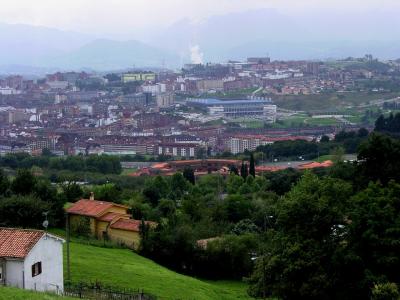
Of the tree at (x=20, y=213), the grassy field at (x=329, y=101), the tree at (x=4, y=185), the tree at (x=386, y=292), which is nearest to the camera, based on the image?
the tree at (x=386, y=292)

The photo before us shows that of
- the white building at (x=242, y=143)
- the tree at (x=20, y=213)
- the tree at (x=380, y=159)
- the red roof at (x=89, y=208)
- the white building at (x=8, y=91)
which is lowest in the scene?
the white building at (x=242, y=143)

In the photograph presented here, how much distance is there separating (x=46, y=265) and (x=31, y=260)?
337mm

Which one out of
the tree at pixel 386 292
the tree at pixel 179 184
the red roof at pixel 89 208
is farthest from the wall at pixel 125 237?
the tree at pixel 179 184

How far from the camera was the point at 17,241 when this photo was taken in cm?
1255

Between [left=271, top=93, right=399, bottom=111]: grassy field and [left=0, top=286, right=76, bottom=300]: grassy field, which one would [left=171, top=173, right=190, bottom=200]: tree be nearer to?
[left=0, top=286, right=76, bottom=300]: grassy field

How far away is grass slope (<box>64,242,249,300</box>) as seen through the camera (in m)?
14.4

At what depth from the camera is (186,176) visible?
41.3 meters

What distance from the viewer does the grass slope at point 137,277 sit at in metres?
14.4

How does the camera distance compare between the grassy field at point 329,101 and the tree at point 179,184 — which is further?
the grassy field at point 329,101

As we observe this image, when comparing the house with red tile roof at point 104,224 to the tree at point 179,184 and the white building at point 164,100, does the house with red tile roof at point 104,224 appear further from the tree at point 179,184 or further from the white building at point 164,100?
the white building at point 164,100

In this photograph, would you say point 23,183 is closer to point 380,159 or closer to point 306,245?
point 380,159

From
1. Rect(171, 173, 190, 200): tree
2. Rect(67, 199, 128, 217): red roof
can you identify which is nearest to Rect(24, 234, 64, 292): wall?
Rect(67, 199, 128, 217): red roof

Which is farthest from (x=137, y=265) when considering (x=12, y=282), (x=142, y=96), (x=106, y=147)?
(x=142, y=96)

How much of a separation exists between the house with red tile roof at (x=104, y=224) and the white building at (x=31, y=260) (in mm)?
7766
